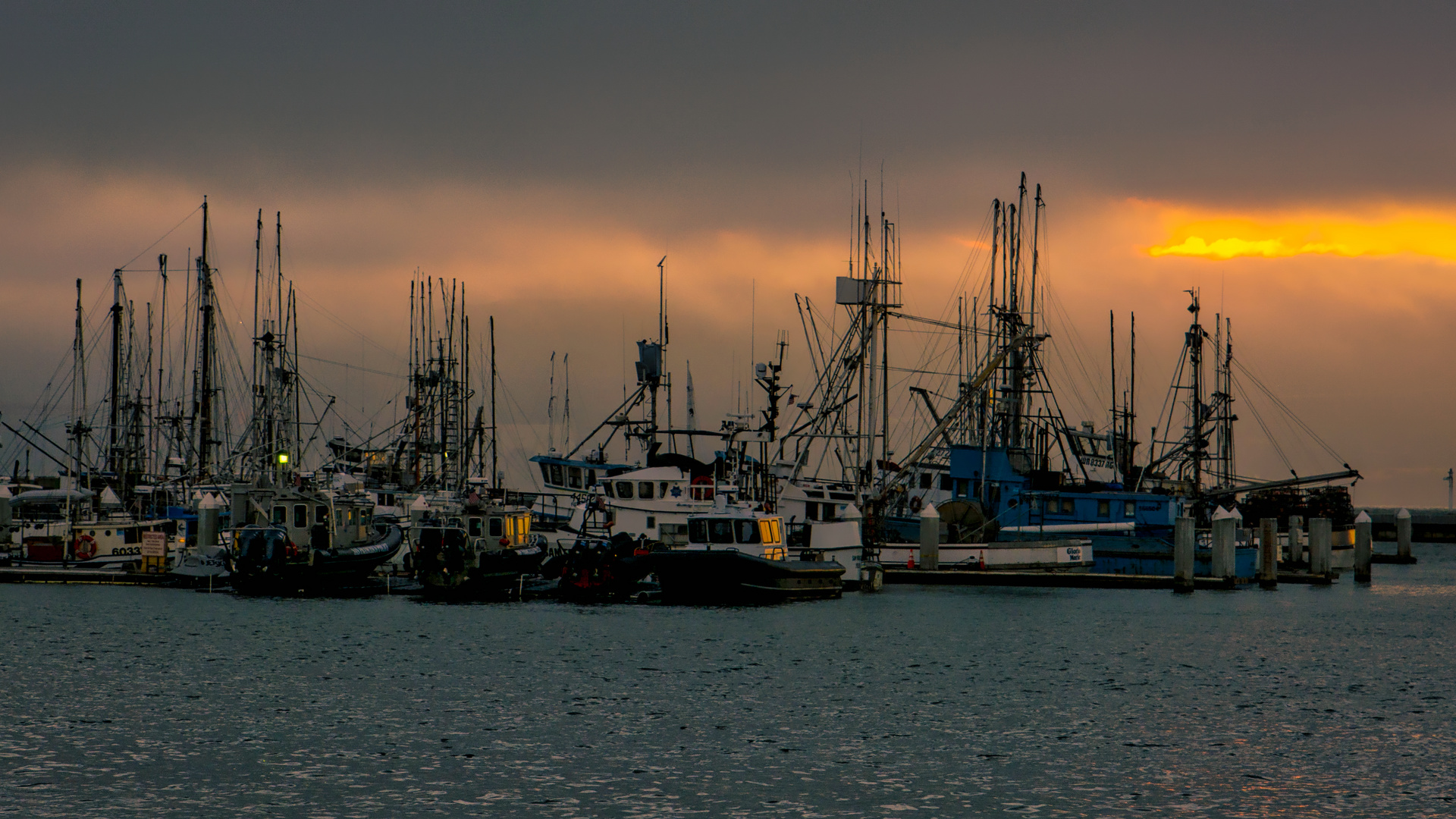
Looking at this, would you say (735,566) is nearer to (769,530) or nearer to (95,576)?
(769,530)

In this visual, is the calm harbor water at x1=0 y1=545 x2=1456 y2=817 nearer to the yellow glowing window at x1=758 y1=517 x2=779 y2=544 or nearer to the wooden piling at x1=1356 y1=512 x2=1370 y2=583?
the yellow glowing window at x1=758 y1=517 x2=779 y2=544

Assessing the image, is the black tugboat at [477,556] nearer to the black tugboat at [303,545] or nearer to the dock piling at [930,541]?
the black tugboat at [303,545]

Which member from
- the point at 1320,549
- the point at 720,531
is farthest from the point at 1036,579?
the point at 720,531

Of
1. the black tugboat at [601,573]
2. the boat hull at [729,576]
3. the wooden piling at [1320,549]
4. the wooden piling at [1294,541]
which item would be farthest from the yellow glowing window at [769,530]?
the wooden piling at [1294,541]

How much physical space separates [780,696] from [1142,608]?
28.9 metres

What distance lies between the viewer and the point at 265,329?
7538 centimetres

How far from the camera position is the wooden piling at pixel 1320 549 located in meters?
71.8

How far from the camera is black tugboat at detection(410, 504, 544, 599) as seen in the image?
5662cm

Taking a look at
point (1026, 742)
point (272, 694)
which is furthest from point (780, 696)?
point (272, 694)

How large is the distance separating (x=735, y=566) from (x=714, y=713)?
22.1m

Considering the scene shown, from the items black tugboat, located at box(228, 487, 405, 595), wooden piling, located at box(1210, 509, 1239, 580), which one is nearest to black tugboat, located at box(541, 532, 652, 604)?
black tugboat, located at box(228, 487, 405, 595)

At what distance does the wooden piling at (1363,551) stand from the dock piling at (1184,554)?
62.3 feet

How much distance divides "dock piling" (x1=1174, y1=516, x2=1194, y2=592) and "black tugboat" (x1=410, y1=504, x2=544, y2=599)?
1080 inches

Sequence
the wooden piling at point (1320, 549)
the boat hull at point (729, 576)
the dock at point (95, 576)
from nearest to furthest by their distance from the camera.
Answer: the boat hull at point (729, 576) < the dock at point (95, 576) < the wooden piling at point (1320, 549)
